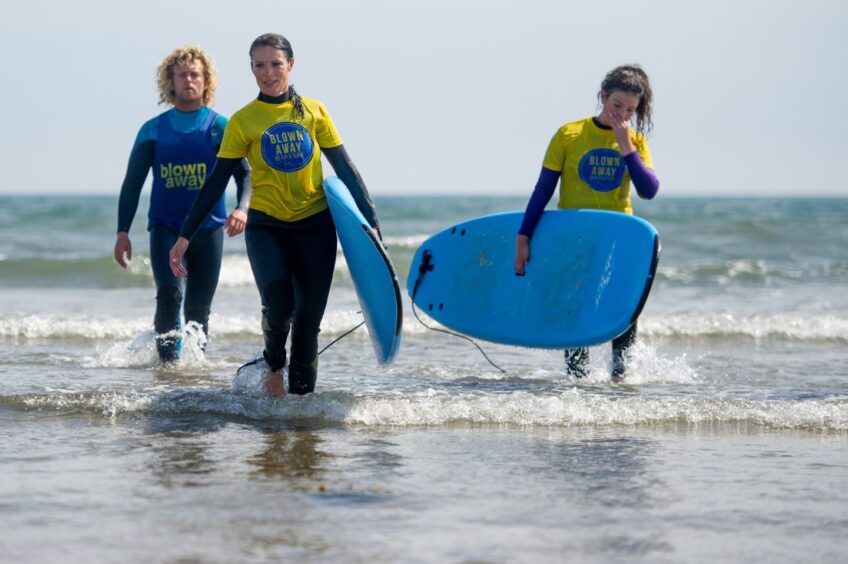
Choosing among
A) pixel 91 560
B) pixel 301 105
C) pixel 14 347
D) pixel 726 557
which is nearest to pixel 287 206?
pixel 301 105

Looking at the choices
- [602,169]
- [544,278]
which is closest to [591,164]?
[602,169]

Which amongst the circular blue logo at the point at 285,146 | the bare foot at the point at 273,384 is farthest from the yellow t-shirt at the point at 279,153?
the bare foot at the point at 273,384

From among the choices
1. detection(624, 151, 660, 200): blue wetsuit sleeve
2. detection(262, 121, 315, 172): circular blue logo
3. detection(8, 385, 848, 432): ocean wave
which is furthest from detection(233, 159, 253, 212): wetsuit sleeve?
detection(624, 151, 660, 200): blue wetsuit sleeve

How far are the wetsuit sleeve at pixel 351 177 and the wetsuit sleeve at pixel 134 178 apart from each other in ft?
4.97

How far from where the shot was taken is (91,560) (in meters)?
3.16

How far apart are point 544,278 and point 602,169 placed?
66 centimetres

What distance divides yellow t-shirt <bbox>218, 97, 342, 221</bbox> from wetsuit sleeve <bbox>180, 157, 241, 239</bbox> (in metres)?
0.07

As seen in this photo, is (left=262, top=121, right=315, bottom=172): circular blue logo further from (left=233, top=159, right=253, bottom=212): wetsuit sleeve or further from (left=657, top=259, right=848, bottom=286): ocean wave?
(left=657, top=259, right=848, bottom=286): ocean wave

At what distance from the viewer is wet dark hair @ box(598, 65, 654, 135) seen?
5621 millimetres

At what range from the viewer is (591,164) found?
5805 millimetres

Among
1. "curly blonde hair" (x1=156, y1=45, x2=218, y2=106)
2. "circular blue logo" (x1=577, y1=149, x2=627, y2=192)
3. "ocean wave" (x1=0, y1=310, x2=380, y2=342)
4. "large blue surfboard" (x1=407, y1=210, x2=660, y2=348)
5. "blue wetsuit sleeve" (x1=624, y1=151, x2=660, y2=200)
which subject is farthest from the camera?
"ocean wave" (x1=0, y1=310, x2=380, y2=342)

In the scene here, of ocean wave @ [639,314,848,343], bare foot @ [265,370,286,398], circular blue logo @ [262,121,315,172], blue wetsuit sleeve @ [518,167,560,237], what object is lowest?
ocean wave @ [639,314,848,343]

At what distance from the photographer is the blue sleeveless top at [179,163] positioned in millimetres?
6305

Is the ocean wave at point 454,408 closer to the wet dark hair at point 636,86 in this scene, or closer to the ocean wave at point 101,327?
the wet dark hair at point 636,86
